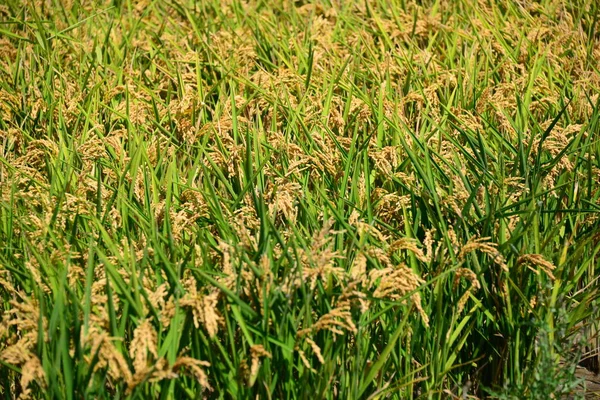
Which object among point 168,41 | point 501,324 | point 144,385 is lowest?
point 501,324

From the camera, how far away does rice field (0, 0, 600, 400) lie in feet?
6.27

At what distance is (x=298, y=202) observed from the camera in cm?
246

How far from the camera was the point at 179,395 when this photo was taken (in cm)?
196

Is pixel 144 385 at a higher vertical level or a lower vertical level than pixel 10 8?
lower

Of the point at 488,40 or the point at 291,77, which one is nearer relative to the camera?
the point at 291,77

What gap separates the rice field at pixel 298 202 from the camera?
1.91m

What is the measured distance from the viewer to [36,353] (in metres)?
1.82

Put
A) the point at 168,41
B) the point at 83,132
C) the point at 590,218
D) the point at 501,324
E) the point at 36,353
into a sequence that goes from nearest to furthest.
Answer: the point at 36,353 → the point at 501,324 → the point at 590,218 → the point at 83,132 → the point at 168,41

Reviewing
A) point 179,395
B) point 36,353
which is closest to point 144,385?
point 179,395

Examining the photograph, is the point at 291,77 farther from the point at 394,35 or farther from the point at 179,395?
the point at 179,395

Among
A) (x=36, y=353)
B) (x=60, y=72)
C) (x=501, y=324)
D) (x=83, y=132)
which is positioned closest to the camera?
(x=36, y=353)

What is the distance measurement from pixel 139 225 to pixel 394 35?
1875 millimetres

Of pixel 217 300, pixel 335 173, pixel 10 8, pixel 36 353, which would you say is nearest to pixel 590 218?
pixel 335 173

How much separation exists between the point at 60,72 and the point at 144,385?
6.19ft
